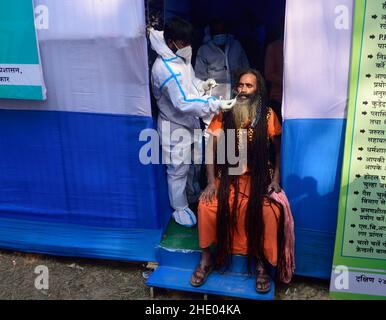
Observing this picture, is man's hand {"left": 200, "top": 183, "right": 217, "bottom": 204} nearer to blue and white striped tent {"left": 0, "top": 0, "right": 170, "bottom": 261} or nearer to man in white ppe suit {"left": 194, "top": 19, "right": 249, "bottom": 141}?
blue and white striped tent {"left": 0, "top": 0, "right": 170, "bottom": 261}

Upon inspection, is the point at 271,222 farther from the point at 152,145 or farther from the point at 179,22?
the point at 179,22

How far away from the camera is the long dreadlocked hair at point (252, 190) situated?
9.86 feet

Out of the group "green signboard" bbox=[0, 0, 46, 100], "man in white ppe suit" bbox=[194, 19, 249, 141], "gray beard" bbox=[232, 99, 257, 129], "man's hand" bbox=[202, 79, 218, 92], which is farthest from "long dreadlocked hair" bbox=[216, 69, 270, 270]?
"green signboard" bbox=[0, 0, 46, 100]

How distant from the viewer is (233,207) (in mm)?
3047

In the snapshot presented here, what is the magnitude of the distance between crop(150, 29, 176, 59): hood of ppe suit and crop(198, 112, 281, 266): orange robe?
1.98 ft

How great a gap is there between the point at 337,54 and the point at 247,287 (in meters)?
1.75

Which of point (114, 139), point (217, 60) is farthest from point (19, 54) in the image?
point (217, 60)

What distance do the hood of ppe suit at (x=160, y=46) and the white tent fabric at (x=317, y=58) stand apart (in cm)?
91

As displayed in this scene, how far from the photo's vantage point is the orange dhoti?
9.71 feet

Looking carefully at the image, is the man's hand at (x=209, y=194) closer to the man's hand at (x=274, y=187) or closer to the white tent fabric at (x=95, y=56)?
the man's hand at (x=274, y=187)

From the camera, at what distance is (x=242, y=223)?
10.1 ft

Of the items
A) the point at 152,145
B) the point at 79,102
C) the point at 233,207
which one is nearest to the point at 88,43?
the point at 79,102

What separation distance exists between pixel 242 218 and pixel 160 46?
4.71ft
